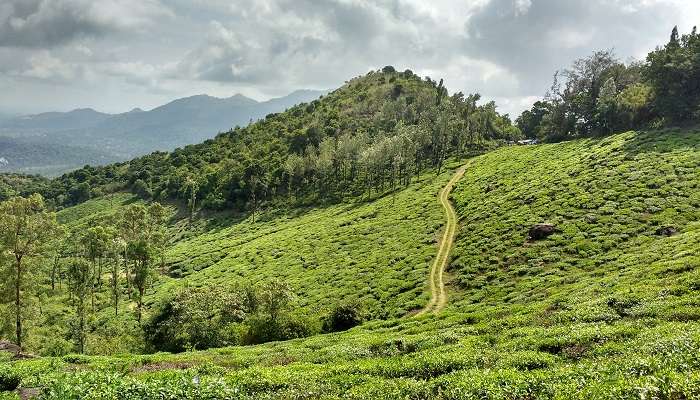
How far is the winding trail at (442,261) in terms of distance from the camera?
51.5 meters

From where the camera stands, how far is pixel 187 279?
92.8 meters

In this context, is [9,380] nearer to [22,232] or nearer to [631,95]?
[22,232]

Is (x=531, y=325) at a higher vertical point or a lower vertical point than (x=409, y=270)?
higher

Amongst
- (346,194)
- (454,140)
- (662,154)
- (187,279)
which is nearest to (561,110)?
(454,140)

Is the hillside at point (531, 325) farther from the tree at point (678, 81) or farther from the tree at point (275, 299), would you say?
the tree at point (678, 81)

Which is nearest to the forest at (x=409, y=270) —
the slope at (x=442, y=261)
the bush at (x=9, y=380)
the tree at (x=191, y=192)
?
the bush at (x=9, y=380)

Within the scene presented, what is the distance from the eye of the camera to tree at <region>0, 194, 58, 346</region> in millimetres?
48594

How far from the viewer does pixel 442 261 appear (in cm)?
6462

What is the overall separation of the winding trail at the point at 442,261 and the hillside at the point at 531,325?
137 centimetres

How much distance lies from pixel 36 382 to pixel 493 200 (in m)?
76.1

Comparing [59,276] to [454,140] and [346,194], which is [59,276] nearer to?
A: [346,194]

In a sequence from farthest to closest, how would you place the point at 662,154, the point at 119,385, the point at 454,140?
the point at 454,140 < the point at 662,154 < the point at 119,385

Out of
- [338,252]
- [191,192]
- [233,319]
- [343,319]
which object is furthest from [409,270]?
[191,192]

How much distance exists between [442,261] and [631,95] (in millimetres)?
85785
